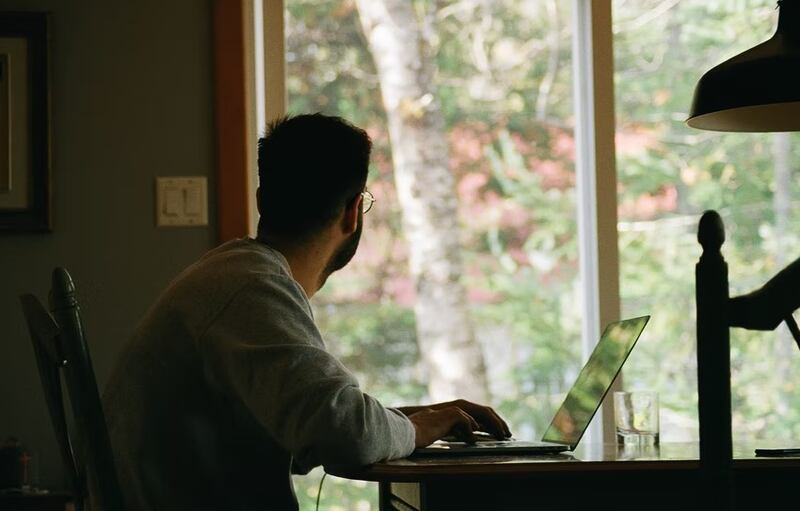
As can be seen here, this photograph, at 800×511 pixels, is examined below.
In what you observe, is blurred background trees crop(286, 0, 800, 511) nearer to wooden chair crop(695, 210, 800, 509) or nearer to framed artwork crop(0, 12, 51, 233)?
framed artwork crop(0, 12, 51, 233)

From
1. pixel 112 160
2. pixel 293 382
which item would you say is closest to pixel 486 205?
pixel 112 160

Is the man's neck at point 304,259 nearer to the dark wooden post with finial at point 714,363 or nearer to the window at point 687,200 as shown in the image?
the dark wooden post with finial at point 714,363

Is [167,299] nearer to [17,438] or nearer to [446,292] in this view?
[17,438]

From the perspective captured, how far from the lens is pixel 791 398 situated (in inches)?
131

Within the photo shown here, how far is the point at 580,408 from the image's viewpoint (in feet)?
6.59

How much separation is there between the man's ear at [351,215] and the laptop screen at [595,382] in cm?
50

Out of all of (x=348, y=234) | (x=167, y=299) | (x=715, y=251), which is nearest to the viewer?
(x=715, y=251)

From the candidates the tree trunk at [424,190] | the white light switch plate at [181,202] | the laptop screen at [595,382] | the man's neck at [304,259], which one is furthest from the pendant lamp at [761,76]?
the white light switch plate at [181,202]

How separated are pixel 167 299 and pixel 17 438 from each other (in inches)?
50.9

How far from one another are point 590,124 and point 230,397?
5.79 feet

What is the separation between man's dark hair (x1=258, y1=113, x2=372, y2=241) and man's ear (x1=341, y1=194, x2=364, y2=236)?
0.5 inches

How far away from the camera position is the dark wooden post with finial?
44.9 inches

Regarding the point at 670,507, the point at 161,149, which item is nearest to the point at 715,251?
the point at 670,507

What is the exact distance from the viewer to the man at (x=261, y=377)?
161 cm
